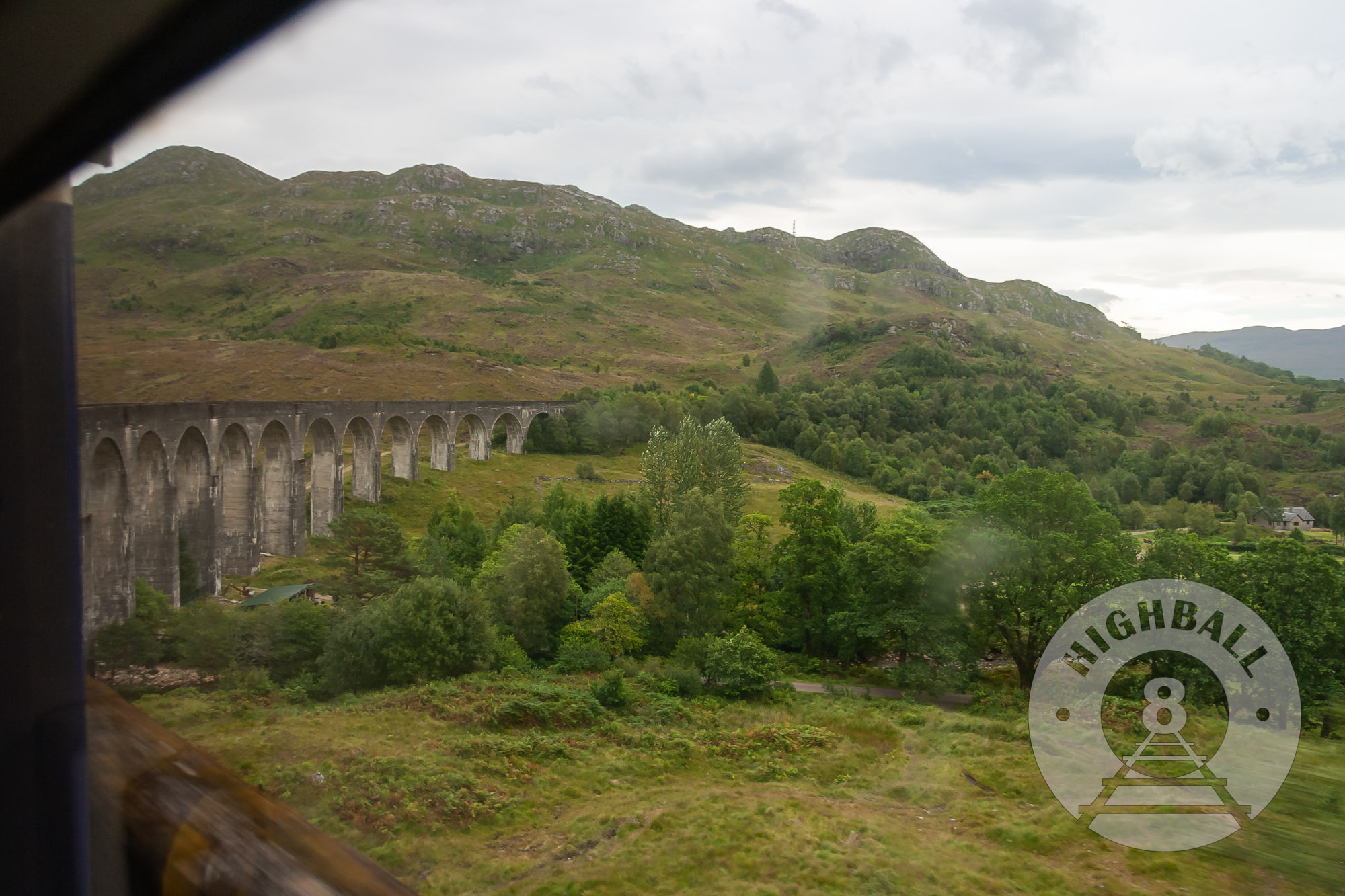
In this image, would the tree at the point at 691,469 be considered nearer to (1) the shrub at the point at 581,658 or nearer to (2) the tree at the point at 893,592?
(2) the tree at the point at 893,592

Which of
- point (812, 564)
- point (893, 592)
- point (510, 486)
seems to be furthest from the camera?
point (510, 486)

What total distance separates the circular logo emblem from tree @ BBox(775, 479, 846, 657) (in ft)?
54.5

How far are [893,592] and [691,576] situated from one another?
7.00 m

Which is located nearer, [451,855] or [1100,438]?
[451,855]

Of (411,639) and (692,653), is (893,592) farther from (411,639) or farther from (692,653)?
(411,639)

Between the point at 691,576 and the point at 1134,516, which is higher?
the point at 691,576

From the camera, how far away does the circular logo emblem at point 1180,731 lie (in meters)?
5.68

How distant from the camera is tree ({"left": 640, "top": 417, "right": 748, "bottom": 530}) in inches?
1369

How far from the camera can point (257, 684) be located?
13117mm

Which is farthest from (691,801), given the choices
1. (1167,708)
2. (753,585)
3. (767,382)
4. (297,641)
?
(767,382)

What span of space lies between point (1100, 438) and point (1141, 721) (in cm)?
9333

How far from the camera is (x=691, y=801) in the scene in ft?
35.9

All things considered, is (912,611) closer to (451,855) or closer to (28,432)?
(451,855)

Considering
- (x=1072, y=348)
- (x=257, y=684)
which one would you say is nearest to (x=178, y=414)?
(x=257, y=684)
